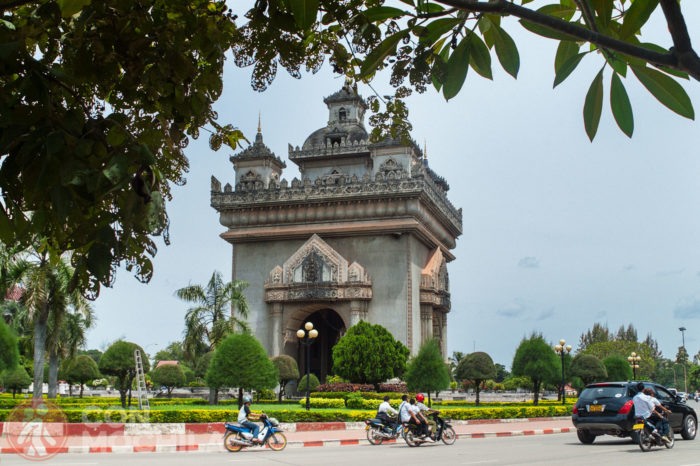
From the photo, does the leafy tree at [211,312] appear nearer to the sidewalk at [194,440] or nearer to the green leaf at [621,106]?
the sidewalk at [194,440]

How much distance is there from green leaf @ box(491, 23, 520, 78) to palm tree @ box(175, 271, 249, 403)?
3009cm

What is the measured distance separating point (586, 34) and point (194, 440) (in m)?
15.2

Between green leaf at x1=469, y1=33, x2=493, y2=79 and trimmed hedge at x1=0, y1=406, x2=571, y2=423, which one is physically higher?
green leaf at x1=469, y1=33, x2=493, y2=79

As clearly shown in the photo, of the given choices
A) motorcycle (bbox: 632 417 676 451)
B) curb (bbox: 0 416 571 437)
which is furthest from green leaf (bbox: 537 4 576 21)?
curb (bbox: 0 416 571 437)

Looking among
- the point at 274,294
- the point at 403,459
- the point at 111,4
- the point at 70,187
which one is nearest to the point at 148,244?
the point at 70,187

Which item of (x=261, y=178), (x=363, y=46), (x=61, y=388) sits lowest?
(x=61, y=388)

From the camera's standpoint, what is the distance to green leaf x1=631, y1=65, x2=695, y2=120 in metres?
2.71

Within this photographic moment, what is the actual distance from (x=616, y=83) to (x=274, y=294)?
34.1m

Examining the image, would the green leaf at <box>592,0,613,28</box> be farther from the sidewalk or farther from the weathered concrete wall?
the weathered concrete wall

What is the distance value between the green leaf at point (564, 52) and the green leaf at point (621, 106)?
0.91 feet

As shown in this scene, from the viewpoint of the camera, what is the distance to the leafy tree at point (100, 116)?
280 centimetres

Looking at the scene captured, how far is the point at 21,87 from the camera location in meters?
2.86

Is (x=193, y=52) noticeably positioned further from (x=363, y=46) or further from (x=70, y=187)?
(x=70, y=187)

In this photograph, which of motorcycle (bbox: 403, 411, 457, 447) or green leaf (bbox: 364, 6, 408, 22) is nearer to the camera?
green leaf (bbox: 364, 6, 408, 22)
